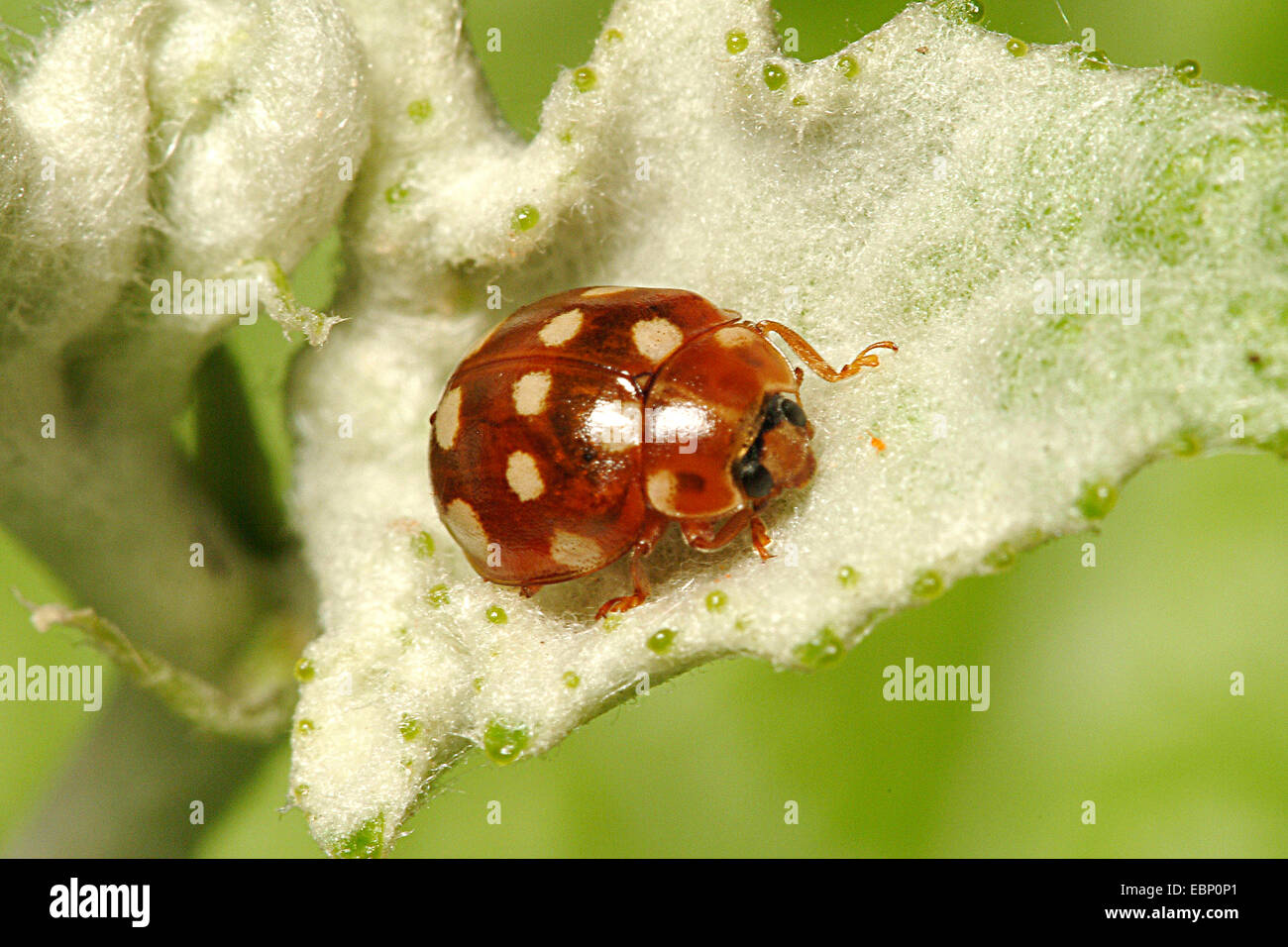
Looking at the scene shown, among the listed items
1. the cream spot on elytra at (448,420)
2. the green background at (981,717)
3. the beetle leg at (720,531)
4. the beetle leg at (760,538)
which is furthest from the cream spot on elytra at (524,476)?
the green background at (981,717)

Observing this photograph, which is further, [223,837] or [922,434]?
[223,837]

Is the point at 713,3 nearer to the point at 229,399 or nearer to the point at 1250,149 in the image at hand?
the point at 1250,149

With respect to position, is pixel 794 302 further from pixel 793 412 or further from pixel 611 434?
pixel 611 434

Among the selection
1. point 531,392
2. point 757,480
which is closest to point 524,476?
point 531,392

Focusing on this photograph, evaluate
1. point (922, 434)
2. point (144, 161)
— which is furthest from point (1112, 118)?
point (144, 161)

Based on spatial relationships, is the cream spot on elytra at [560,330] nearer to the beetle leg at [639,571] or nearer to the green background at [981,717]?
the beetle leg at [639,571]
